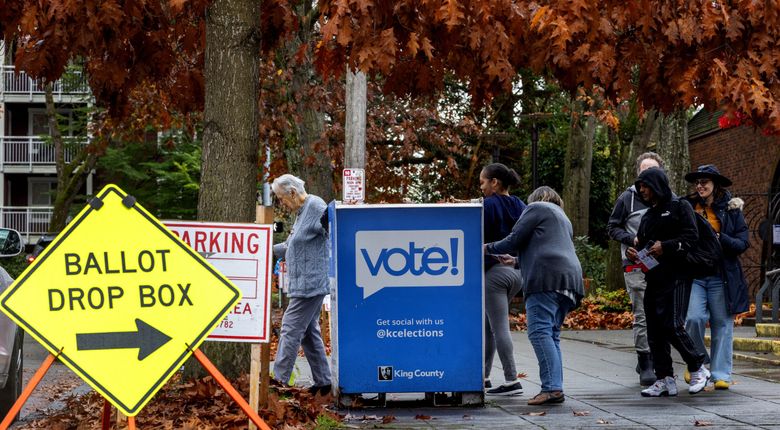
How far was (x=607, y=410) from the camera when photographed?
8977mm

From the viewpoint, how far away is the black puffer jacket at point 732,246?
10.3 metres

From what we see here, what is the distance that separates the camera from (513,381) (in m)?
10.3

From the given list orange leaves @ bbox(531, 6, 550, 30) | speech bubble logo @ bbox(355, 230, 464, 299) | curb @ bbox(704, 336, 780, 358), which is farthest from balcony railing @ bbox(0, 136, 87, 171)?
orange leaves @ bbox(531, 6, 550, 30)

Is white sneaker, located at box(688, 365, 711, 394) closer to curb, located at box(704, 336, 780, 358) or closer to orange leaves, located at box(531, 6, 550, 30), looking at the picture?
orange leaves, located at box(531, 6, 550, 30)

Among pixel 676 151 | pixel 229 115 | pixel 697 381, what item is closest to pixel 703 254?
pixel 697 381

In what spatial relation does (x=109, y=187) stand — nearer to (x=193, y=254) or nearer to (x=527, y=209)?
(x=193, y=254)

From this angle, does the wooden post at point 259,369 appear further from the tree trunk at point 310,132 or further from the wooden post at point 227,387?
the tree trunk at point 310,132

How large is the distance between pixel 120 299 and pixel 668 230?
485 centimetres

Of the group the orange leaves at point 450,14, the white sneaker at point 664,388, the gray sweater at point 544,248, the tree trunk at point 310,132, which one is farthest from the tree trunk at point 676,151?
the orange leaves at point 450,14

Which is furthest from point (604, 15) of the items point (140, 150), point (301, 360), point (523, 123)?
point (140, 150)

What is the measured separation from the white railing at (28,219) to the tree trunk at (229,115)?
48.9 metres

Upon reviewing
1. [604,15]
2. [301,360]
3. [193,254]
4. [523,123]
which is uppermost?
[523,123]

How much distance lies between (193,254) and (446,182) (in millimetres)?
28882

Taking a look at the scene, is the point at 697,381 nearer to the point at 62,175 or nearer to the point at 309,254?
the point at 309,254
